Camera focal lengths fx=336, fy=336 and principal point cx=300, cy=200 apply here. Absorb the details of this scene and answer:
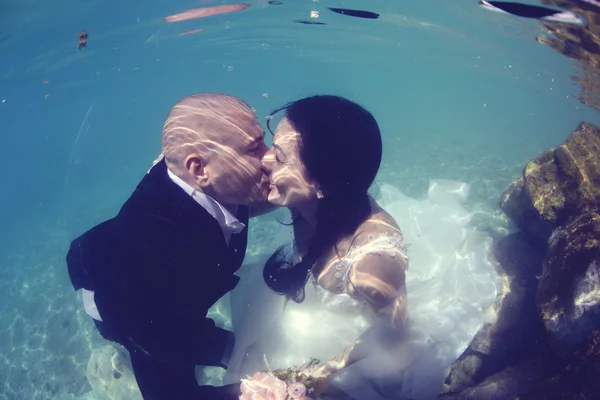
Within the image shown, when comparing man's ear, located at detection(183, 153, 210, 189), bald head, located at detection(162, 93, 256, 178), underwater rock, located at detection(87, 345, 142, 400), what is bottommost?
underwater rock, located at detection(87, 345, 142, 400)

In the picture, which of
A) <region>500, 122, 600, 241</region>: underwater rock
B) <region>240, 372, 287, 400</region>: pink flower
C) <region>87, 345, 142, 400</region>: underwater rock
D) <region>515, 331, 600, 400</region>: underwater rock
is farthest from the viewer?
<region>87, 345, 142, 400</region>: underwater rock

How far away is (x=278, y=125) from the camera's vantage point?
3367mm

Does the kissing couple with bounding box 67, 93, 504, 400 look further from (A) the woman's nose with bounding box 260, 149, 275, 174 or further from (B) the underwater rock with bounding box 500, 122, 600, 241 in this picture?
(B) the underwater rock with bounding box 500, 122, 600, 241

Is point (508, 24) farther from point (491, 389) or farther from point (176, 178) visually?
point (176, 178)

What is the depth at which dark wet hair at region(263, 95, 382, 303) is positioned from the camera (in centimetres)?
293

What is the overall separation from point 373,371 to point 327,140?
2.54 metres

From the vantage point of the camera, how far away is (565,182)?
5.32 metres

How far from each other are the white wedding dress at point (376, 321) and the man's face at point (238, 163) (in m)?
1.21

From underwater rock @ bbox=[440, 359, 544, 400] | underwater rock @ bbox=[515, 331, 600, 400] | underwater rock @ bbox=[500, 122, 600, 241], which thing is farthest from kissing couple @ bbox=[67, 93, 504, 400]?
underwater rock @ bbox=[500, 122, 600, 241]

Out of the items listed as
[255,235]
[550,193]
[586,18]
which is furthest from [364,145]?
[255,235]

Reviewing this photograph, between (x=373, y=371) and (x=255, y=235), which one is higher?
(x=373, y=371)

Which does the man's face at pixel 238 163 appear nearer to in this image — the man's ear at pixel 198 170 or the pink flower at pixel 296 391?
the man's ear at pixel 198 170

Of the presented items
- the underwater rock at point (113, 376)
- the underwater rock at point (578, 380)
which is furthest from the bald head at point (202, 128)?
the underwater rock at point (113, 376)

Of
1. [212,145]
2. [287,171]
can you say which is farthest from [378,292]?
[212,145]
